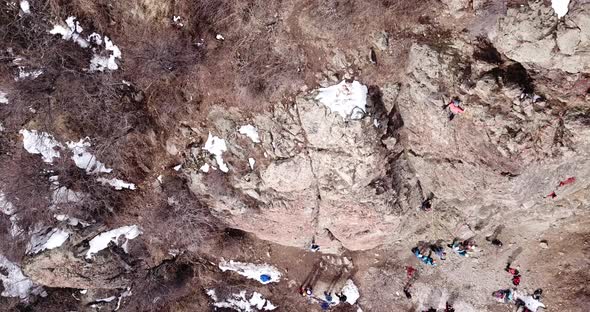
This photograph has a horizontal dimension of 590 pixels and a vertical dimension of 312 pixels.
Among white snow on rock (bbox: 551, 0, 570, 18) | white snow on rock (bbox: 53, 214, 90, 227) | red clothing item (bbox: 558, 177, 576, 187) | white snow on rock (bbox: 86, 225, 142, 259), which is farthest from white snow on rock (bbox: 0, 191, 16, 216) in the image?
red clothing item (bbox: 558, 177, 576, 187)

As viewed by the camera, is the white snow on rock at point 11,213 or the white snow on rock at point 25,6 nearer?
the white snow on rock at point 25,6

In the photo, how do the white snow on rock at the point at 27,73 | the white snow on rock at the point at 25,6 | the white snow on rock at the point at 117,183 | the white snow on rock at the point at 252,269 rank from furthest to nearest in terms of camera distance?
1. the white snow on rock at the point at 252,269
2. the white snow on rock at the point at 117,183
3. the white snow on rock at the point at 27,73
4. the white snow on rock at the point at 25,6

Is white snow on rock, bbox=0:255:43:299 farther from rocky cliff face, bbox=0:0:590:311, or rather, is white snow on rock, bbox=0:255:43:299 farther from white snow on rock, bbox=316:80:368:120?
white snow on rock, bbox=316:80:368:120

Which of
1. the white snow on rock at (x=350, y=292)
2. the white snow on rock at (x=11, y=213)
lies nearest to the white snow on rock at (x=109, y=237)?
the white snow on rock at (x=11, y=213)

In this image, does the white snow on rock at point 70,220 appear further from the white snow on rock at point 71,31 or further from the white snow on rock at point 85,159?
the white snow on rock at point 71,31

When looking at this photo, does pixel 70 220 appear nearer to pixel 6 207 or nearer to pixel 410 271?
pixel 6 207

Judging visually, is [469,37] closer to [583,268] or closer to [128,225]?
[583,268]

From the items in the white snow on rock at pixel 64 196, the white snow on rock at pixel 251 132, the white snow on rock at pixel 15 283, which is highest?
the white snow on rock at pixel 251 132
